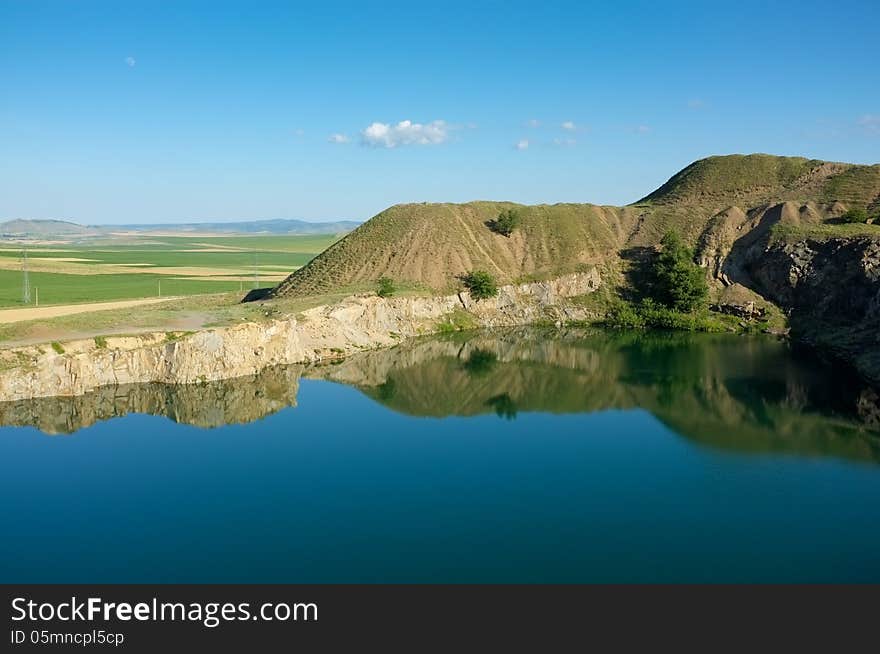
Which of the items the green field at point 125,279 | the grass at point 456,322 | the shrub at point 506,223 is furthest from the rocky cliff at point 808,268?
the green field at point 125,279

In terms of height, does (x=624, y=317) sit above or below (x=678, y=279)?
below

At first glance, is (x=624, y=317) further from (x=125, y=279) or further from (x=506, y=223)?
(x=125, y=279)

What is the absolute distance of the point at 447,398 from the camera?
54.6 metres

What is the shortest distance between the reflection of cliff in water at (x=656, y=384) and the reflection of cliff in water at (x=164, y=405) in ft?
25.8

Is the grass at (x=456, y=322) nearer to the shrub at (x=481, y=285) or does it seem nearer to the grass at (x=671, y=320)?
the shrub at (x=481, y=285)

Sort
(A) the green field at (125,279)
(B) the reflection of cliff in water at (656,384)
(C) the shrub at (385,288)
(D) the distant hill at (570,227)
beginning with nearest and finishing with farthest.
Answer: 1. (B) the reflection of cliff in water at (656,384)
2. (C) the shrub at (385,288)
3. (D) the distant hill at (570,227)
4. (A) the green field at (125,279)

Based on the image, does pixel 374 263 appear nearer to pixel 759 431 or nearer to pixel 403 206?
pixel 403 206

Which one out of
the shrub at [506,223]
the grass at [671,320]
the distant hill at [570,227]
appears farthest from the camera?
the shrub at [506,223]

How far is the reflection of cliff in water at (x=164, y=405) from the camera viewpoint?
45719 mm

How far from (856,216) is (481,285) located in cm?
4499

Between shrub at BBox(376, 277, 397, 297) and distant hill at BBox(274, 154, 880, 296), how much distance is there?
14.5 feet

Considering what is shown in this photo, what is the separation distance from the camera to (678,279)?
274 ft

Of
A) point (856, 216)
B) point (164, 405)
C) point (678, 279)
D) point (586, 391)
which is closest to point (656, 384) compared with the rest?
point (586, 391)

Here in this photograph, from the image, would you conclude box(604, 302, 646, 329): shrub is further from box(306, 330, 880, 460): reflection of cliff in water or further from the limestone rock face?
box(306, 330, 880, 460): reflection of cliff in water
